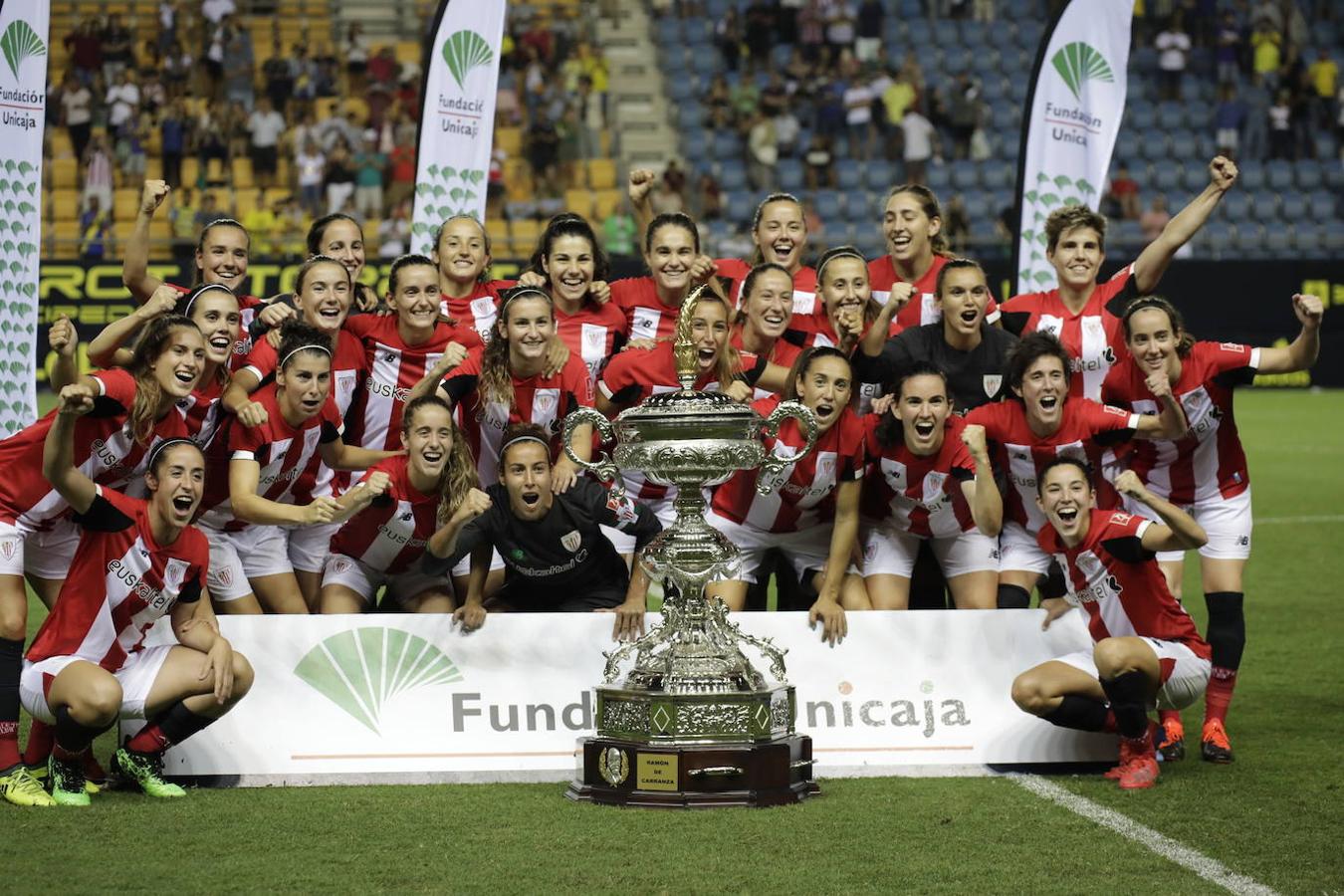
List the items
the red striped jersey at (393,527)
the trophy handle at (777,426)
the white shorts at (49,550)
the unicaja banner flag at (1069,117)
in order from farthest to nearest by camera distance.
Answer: the unicaja banner flag at (1069,117) → the red striped jersey at (393,527) → the white shorts at (49,550) → the trophy handle at (777,426)

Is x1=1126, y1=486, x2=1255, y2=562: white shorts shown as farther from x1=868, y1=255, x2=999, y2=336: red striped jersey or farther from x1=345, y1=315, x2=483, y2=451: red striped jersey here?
x1=345, y1=315, x2=483, y2=451: red striped jersey

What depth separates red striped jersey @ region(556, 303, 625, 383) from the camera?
278 inches

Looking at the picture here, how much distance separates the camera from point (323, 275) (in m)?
6.53

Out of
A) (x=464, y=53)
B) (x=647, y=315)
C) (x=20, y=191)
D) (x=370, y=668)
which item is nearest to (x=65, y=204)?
(x=464, y=53)

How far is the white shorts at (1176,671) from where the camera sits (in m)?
5.60

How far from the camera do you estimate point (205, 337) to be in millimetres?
5953

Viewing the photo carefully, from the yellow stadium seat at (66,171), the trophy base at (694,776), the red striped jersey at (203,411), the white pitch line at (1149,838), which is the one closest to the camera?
the white pitch line at (1149,838)

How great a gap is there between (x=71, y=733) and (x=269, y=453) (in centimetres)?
132

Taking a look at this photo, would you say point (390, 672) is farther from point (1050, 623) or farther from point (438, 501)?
point (1050, 623)

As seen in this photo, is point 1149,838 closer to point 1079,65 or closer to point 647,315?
point 647,315

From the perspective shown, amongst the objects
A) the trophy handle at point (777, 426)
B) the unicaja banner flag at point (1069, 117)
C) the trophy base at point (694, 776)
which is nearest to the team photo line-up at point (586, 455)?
the trophy handle at point (777, 426)

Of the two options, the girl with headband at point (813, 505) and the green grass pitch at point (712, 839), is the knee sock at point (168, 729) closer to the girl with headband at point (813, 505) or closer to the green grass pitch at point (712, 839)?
the green grass pitch at point (712, 839)

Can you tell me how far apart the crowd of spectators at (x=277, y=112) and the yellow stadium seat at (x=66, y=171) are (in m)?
0.15

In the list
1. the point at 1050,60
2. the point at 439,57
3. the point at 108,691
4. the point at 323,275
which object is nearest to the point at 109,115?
the point at 439,57
